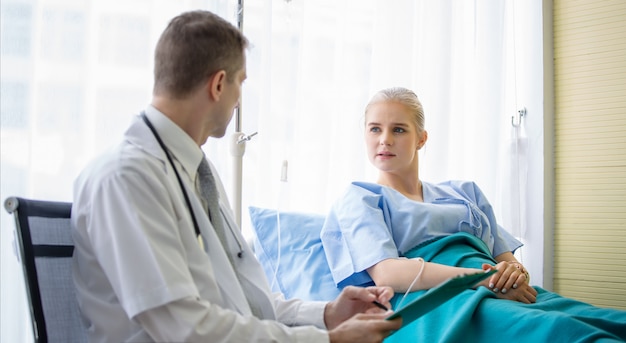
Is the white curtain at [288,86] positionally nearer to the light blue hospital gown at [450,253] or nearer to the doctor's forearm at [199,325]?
the light blue hospital gown at [450,253]

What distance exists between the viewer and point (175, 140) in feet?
3.97

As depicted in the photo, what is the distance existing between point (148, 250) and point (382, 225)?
3.25 feet

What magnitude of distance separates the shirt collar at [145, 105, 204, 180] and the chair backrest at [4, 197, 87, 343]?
23 centimetres

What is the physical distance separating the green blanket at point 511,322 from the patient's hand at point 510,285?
0.04 m

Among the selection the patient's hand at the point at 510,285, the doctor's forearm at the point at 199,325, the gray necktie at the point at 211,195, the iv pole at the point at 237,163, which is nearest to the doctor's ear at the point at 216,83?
the gray necktie at the point at 211,195

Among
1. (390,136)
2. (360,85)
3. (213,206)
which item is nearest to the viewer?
(213,206)

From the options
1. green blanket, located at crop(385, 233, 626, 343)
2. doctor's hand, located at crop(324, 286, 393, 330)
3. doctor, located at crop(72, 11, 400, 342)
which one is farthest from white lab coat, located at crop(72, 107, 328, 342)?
green blanket, located at crop(385, 233, 626, 343)

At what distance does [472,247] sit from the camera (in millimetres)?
1990

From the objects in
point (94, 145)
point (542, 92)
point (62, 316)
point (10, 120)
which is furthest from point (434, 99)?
point (62, 316)

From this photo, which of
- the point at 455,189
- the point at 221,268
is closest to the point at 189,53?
the point at 221,268

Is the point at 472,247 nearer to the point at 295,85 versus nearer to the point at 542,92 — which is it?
the point at 295,85

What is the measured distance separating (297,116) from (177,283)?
4.34 ft

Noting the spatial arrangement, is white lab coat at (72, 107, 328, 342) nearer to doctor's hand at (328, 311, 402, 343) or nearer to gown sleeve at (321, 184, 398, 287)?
doctor's hand at (328, 311, 402, 343)

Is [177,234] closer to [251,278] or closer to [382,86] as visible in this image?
[251,278]
